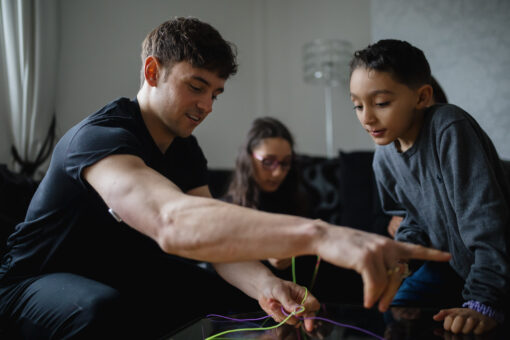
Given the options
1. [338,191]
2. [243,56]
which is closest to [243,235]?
[338,191]

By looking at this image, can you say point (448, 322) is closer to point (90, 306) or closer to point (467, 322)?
point (467, 322)

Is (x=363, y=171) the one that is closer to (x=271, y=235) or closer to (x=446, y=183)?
(x=446, y=183)

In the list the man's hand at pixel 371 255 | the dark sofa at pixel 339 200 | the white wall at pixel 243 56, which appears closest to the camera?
the man's hand at pixel 371 255

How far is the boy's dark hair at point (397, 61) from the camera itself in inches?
44.3

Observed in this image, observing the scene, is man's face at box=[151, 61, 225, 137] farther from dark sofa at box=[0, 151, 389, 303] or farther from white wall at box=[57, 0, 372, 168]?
white wall at box=[57, 0, 372, 168]

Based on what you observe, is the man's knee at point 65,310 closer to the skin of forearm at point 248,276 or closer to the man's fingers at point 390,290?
the skin of forearm at point 248,276

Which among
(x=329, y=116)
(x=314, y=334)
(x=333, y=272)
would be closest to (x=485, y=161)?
(x=314, y=334)

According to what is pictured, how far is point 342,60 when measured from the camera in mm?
2998

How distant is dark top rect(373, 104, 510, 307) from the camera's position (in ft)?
→ 3.17

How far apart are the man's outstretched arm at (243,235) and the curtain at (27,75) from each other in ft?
5.16

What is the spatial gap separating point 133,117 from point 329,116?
8.17ft

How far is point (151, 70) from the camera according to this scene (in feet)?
4.00

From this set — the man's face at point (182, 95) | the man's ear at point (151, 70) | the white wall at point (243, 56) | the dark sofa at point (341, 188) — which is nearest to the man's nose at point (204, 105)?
the man's face at point (182, 95)

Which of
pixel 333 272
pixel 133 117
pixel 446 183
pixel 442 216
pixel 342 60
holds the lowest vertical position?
pixel 333 272
